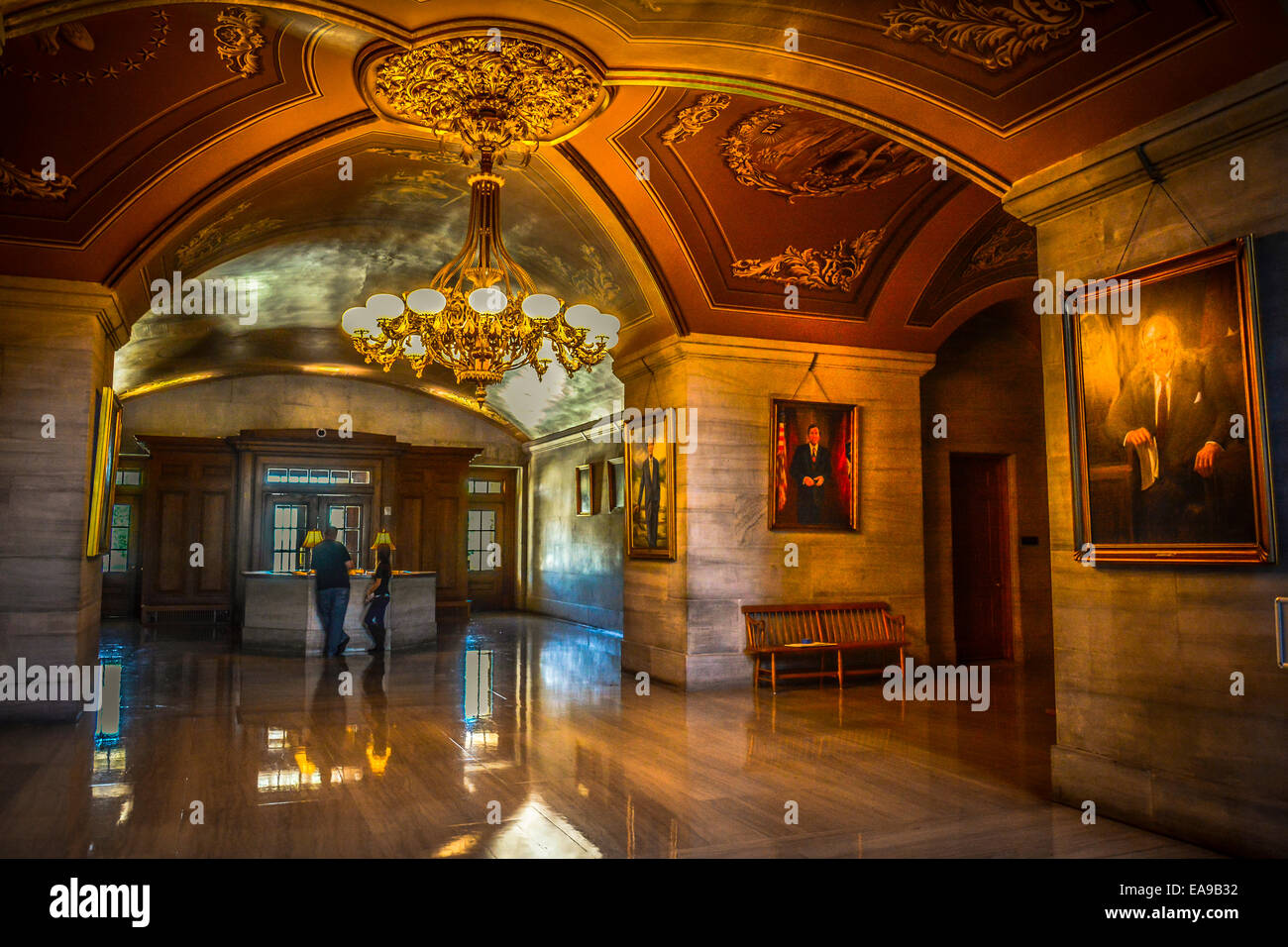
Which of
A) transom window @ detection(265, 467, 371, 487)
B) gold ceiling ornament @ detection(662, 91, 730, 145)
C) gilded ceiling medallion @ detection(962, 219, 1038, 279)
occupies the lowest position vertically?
transom window @ detection(265, 467, 371, 487)

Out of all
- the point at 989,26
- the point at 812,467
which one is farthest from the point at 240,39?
the point at 812,467

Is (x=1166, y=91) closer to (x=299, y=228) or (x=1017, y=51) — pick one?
(x=1017, y=51)

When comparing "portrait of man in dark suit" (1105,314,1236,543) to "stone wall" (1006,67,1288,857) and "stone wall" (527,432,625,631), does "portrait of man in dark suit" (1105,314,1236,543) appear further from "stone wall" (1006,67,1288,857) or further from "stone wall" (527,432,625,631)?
"stone wall" (527,432,625,631)

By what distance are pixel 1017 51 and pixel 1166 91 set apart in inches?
30.6

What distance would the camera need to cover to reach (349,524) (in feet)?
58.0

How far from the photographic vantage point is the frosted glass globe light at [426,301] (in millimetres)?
6840

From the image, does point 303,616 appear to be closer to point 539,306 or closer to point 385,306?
point 385,306

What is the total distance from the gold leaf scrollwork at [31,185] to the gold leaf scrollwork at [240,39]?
1.74 metres

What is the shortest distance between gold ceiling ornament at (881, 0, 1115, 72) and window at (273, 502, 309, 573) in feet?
49.6

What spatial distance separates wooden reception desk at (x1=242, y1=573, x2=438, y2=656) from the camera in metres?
11.5

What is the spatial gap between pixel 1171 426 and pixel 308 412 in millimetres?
16468

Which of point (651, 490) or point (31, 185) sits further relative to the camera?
point (651, 490)

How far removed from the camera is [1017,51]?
4.92m

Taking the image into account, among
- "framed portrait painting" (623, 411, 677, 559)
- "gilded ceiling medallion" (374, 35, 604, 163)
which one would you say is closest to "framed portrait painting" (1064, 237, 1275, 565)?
"gilded ceiling medallion" (374, 35, 604, 163)
